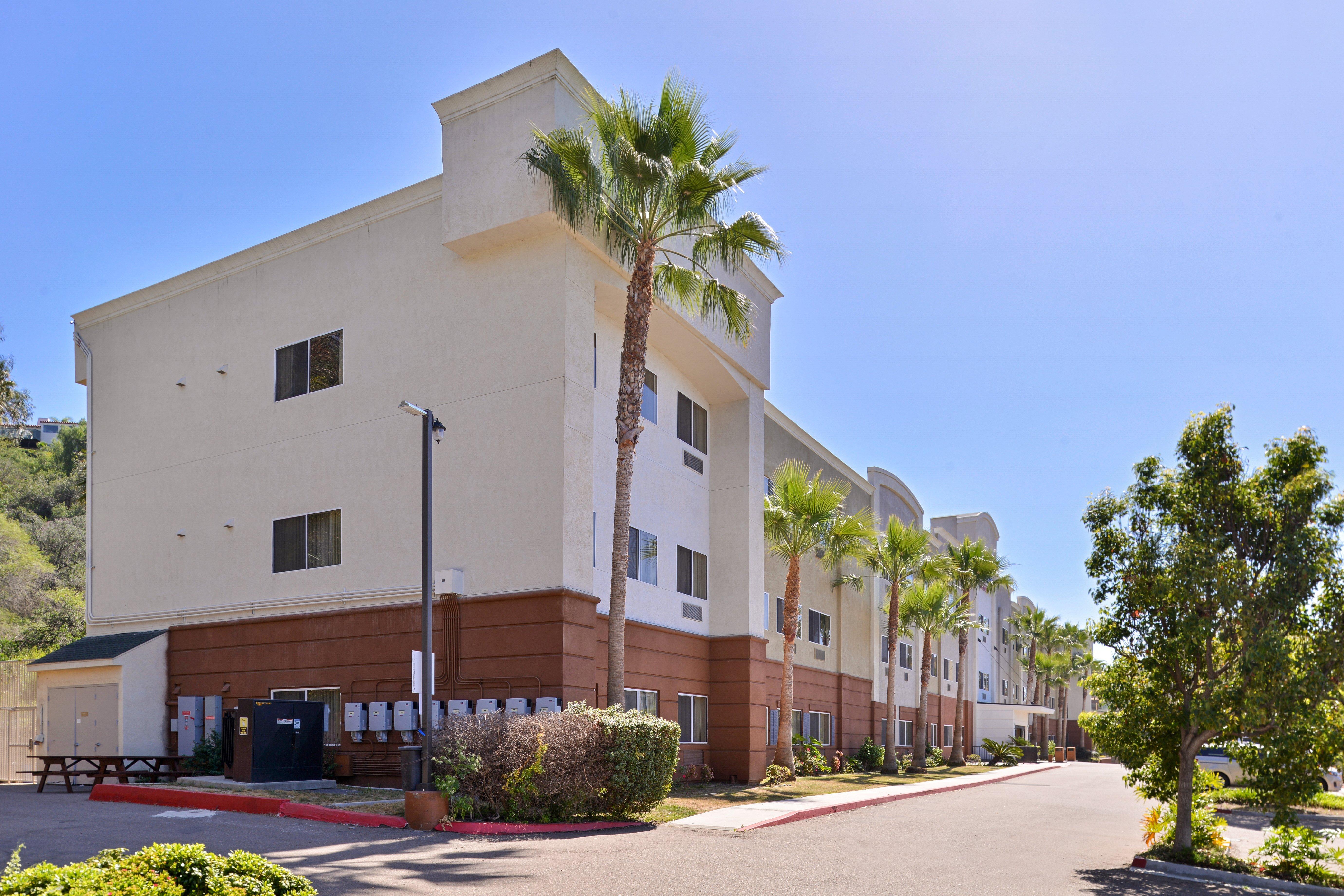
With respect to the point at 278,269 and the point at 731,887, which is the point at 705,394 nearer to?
the point at 278,269

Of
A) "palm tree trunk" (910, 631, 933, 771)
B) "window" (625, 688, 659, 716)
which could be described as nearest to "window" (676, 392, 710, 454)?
"window" (625, 688, 659, 716)

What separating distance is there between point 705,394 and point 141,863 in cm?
2293

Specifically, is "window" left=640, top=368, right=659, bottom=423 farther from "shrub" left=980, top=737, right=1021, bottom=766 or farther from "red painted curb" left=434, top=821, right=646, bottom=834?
"shrub" left=980, top=737, right=1021, bottom=766

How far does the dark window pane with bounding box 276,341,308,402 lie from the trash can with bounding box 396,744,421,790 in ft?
34.3

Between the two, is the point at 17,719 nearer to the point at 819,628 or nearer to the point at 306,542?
the point at 306,542

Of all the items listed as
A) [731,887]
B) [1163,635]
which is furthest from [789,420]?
[731,887]

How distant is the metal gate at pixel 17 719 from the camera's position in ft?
82.0

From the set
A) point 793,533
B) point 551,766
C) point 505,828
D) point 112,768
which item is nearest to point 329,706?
point 112,768

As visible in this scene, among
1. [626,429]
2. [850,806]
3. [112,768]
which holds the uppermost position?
[626,429]

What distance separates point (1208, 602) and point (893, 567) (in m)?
25.8

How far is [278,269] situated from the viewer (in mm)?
24578

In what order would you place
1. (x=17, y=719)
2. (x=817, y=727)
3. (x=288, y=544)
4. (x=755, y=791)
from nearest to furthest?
1. (x=288, y=544)
2. (x=755, y=791)
3. (x=17, y=719)
4. (x=817, y=727)

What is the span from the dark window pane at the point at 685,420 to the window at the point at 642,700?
6.44m

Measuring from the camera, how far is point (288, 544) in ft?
76.9
